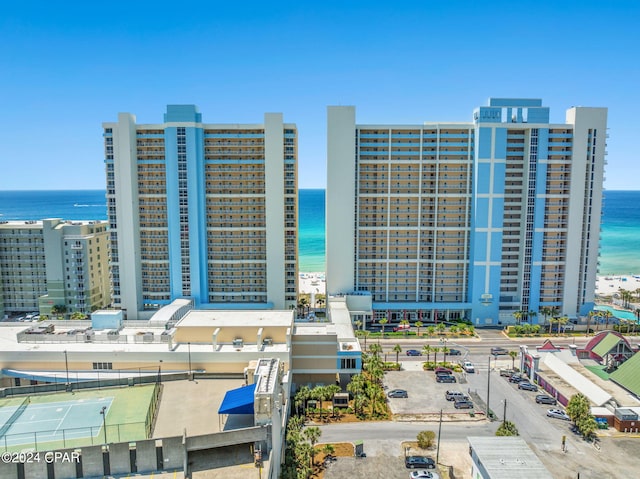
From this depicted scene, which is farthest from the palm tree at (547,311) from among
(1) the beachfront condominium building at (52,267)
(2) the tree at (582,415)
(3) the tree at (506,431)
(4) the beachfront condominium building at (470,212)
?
(1) the beachfront condominium building at (52,267)

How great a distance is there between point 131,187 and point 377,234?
1647 inches

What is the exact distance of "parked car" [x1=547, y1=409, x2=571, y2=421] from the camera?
46.5 meters

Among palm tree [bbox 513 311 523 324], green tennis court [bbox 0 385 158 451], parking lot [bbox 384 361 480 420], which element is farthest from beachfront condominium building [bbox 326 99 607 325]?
green tennis court [bbox 0 385 158 451]

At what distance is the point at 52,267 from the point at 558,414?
254 feet

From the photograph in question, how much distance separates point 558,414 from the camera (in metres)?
46.8

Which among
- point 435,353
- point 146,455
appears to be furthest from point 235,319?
point 435,353

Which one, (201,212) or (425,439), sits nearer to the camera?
(425,439)

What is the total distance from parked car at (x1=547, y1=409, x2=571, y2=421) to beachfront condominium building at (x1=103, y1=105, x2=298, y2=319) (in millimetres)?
41878

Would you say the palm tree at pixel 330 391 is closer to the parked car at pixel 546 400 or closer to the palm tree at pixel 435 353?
the palm tree at pixel 435 353

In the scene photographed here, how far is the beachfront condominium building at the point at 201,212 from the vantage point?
240ft

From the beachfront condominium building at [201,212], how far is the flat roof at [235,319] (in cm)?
2308

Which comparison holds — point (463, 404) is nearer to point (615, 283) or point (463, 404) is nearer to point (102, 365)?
point (102, 365)

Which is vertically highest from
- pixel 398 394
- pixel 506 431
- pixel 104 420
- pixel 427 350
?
pixel 104 420

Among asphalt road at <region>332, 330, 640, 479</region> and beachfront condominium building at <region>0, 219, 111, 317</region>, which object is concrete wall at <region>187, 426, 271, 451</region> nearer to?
asphalt road at <region>332, 330, 640, 479</region>
